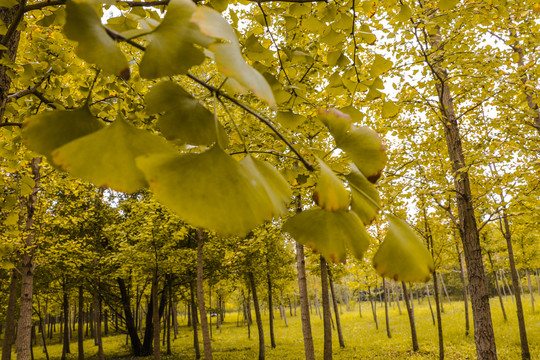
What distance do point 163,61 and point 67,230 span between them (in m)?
20.2

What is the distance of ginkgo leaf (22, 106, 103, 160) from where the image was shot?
53 cm

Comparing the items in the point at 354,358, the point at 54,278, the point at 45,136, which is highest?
the point at 45,136

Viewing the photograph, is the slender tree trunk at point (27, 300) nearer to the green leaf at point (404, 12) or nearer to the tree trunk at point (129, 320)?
the green leaf at point (404, 12)

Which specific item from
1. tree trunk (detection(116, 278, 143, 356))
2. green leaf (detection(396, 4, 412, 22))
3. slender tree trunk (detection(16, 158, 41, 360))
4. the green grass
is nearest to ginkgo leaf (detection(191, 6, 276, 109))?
green leaf (detection(396, 4, 412, 22))

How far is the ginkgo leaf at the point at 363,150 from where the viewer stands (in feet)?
2.04

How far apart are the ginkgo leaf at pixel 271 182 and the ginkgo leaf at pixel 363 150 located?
213 mm

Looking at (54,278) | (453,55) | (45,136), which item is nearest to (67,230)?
(54,278)

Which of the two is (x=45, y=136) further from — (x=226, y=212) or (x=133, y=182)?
(x=226, y=212)

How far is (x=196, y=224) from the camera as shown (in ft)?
1.12

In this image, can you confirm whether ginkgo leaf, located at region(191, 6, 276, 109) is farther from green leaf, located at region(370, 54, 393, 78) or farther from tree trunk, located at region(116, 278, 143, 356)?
tree trunk, located at region(116, 278, 143, 356)

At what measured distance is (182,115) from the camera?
0.60 meters

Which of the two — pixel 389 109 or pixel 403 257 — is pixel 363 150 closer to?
pixel 403 257

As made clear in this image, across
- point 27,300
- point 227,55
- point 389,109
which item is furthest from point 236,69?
point 27,300

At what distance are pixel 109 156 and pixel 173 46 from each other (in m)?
0.17
